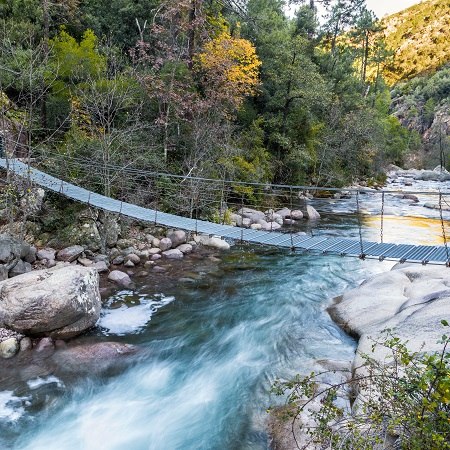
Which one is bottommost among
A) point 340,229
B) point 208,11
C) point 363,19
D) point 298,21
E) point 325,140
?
point 340,229

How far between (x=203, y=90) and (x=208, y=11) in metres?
2.77

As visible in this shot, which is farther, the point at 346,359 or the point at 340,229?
the point at 340,229

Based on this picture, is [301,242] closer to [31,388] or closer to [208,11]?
[31,388]

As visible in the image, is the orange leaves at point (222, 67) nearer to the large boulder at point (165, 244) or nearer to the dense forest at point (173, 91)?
the dense forest at point (173, 91)

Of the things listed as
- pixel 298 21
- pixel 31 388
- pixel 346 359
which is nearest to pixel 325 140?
pixel 298 21

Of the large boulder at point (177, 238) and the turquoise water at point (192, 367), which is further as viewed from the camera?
the large boulder at point (177, 238)

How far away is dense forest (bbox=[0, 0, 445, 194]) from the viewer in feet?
24.6

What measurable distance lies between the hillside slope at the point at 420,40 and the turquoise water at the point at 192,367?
153 ft

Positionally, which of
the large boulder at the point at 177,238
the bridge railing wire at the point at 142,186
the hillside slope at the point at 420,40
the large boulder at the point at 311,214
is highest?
the hillside slope at the point at 420,40

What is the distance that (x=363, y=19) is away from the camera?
22.0 metres

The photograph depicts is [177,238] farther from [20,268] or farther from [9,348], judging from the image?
[9,348]

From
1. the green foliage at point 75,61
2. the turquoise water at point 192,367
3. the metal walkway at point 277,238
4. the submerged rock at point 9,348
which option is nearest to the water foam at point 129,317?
the turquoise water at point 192,367

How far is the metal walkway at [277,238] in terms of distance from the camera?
3.80 metres

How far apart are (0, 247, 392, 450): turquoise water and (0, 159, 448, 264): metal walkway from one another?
3.29 feet
